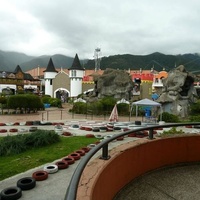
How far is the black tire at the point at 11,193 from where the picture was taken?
3918mm

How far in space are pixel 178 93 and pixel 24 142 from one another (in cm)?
1947

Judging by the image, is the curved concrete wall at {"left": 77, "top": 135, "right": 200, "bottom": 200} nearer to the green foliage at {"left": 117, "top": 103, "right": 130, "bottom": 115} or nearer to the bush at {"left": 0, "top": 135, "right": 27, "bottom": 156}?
the bush at {"left": 0, "top": 135, "right": 27, "bottom": 156}

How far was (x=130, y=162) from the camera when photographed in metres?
4.20

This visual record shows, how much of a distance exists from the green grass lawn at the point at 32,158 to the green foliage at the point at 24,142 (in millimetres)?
201

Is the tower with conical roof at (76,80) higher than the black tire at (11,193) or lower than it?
higher

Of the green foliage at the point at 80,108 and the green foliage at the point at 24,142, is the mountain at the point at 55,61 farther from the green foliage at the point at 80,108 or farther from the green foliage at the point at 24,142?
the green foliage at the point at 24,142

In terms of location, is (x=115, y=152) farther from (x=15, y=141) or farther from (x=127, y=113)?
(x=127, y=113)

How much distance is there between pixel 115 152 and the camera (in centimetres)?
389

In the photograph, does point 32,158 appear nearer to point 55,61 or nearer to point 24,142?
point 24,142

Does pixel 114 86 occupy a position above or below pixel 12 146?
above

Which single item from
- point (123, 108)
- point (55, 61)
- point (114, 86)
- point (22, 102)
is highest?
point (55, 61)

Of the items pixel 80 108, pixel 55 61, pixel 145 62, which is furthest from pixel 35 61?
pixel 80 108

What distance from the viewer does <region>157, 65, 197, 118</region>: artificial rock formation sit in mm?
23328

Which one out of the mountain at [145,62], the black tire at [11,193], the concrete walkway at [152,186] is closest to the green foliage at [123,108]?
the concrete walkway at [152,186]
